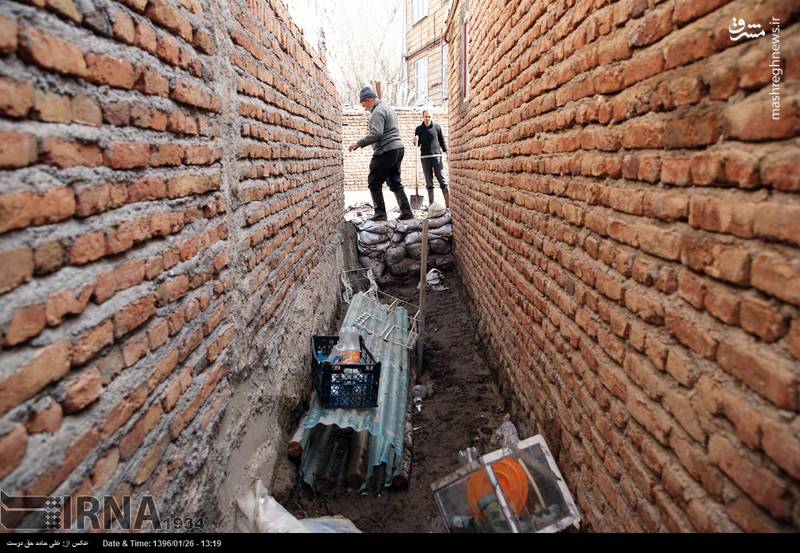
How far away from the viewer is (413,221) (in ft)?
25.7

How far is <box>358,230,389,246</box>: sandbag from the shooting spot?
24.5 ft

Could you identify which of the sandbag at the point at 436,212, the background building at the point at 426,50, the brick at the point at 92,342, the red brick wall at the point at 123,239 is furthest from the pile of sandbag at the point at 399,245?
the background building at the point at 426,50

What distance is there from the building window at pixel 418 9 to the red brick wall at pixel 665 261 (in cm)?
2122

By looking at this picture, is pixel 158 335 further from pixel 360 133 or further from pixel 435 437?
pixel 360 133

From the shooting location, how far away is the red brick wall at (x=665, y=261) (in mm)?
1070

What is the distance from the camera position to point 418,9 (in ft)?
72.3

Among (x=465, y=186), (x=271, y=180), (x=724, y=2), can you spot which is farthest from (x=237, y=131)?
(x=465, y=186)

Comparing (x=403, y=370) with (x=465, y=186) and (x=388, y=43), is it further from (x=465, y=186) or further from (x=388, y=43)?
(x=388, y=43)

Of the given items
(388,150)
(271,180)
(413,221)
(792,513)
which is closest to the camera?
(792,513)

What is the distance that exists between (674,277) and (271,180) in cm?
234

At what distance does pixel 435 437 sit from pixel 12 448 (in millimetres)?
2900

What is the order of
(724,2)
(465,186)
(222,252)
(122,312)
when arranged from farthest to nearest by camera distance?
(465,186)
(222,252)
(122,312)
(724,2)

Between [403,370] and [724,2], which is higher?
[724,2]

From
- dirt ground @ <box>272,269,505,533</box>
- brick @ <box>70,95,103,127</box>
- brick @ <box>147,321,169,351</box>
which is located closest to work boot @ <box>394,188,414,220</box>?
dirt ground @ <box>272,269,505,533</box>
